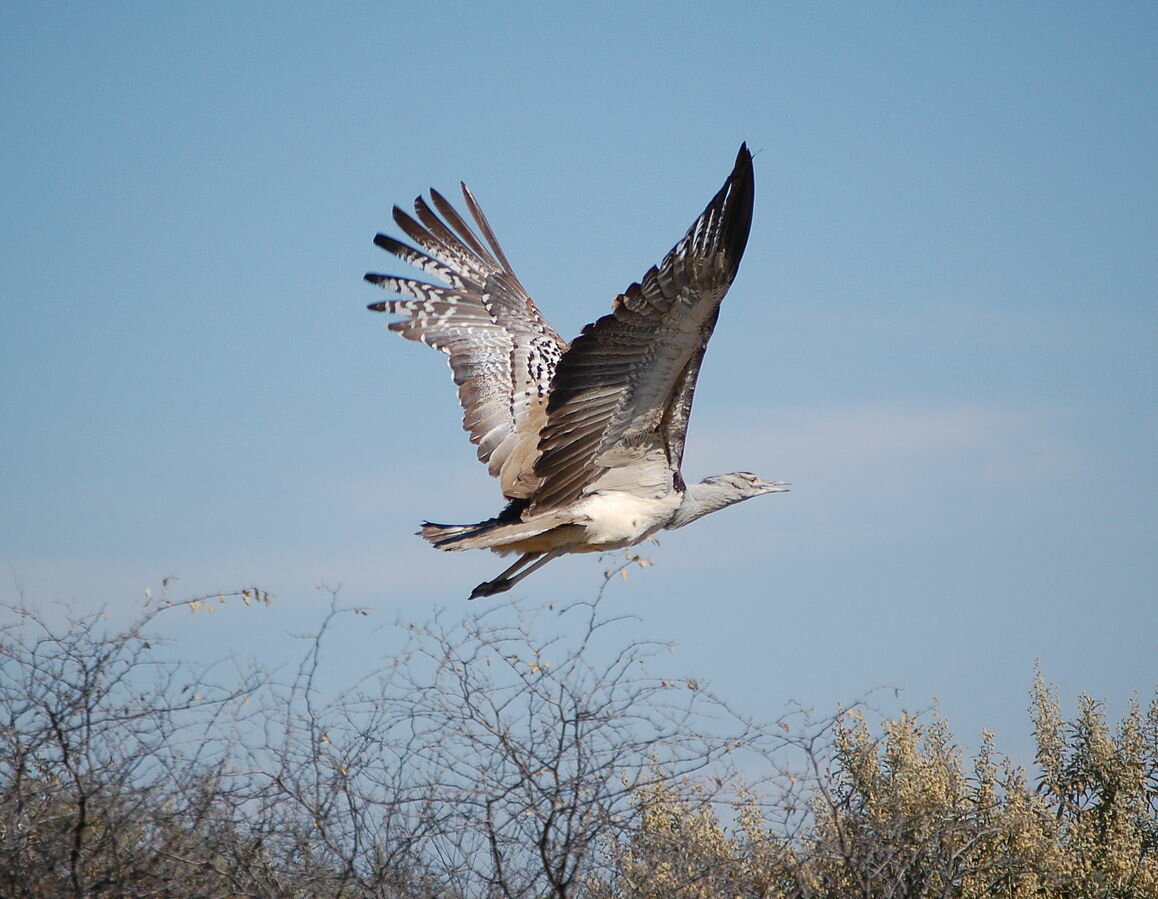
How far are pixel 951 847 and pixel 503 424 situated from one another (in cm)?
416

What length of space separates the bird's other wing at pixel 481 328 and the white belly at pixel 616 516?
65cm

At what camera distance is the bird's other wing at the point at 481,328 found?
803cm

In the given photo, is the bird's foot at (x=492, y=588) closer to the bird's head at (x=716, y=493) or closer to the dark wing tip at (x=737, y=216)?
the bird's head at (x=716, y=493)

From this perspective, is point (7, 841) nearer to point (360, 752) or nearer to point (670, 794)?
point (360, 752)

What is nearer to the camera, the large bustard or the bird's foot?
the large bustard

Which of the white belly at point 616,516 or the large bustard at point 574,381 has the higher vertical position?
the large bustard at point 574,381

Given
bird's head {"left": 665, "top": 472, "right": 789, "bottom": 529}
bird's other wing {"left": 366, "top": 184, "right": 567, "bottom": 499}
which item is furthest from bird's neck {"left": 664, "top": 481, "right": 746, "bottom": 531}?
bird's other wing {"left": 366, "top": 184, "right": 567, "bottom": 499}

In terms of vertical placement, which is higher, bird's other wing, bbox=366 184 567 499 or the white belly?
bird's other wing, bbox=366 184 567 499

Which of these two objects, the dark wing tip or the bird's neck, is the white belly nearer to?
the bird's neck

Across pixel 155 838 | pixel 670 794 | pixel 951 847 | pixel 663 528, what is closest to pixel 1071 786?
pixel 951 847

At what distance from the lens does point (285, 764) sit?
5.58 meters

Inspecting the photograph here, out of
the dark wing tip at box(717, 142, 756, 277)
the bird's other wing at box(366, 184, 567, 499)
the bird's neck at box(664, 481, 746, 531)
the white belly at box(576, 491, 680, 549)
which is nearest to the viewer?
the dark wing tip at box(717, 142, 756, 277)

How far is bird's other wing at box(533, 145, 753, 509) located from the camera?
5.84 meters

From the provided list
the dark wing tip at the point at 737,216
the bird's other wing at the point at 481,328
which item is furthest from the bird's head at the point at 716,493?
the dark wing tip at the point at 737,216
